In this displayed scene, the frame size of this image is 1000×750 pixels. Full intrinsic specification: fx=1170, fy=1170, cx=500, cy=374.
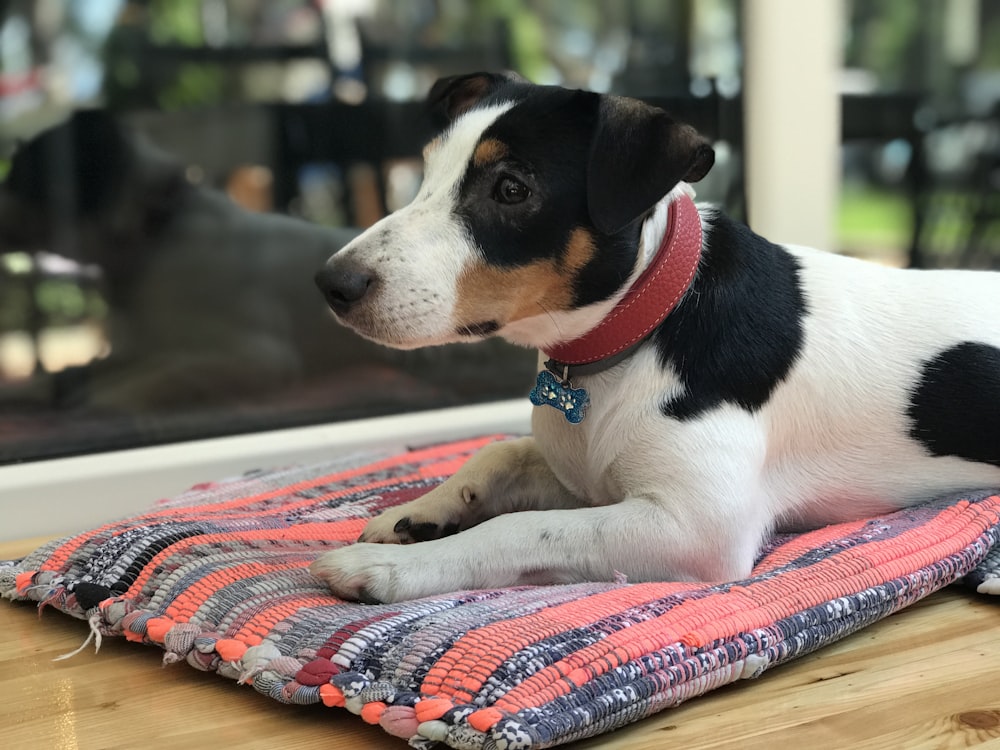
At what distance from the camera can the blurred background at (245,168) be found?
287cm

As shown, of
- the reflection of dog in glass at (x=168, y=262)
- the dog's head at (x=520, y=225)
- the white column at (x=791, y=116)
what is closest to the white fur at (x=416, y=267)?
the dog's head at (x=520, y=225)

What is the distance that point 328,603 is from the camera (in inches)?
66.9

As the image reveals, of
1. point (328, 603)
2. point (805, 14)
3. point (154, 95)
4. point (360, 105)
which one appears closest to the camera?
point (328, 603)

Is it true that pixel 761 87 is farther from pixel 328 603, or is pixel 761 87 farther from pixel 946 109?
pixel 328 603

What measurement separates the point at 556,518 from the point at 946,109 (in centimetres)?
288

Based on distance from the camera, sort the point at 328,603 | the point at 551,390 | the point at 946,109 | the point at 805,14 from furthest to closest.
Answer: the point at 946,109, the point at 805,14, the point at 551,390, the point at 328,603

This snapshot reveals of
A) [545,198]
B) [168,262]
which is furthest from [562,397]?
[168,262]

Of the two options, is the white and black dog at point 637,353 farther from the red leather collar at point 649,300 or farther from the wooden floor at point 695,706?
the wooden floor at point 695,706

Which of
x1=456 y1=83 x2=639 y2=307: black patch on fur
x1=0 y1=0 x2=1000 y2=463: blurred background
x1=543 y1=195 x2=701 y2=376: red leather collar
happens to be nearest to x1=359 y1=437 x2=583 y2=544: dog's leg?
x1=543 y1=195 x2=701 y2=376: red leather collar

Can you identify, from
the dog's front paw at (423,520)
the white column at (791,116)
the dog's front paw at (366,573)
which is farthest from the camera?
the white column at (791,116)

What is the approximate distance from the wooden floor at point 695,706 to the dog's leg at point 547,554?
209 mm

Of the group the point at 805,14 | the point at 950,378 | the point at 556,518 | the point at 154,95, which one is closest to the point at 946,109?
the point at 805,14

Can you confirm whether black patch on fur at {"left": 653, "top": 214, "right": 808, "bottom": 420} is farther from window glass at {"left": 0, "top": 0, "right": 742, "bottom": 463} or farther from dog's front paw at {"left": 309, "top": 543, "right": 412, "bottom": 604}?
window glass at {"left": 0, "top": 0, "right": 742, "bottom": 463}

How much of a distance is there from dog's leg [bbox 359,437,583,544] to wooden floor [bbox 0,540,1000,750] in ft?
1.36
